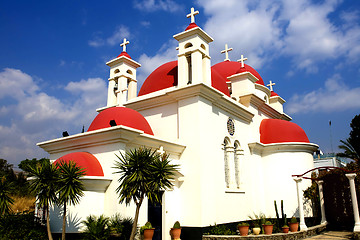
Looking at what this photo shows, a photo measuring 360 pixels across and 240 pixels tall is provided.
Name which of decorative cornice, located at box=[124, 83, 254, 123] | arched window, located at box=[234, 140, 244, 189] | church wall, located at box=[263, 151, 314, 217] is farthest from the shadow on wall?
church wall, located at box=[263, 151, 314, 217]

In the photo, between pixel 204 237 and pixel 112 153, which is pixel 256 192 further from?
pixel 112 153

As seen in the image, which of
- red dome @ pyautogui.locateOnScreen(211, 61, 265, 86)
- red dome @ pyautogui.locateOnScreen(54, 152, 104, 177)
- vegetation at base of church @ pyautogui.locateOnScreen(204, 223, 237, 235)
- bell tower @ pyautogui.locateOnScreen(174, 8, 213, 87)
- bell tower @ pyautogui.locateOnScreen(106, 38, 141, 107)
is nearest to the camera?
red dome @ pyautogui.locateOnScreen(54, 152, 104, 177)

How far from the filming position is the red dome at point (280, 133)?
17.6 metres

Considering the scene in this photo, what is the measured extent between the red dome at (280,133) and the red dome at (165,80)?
14.2 feet

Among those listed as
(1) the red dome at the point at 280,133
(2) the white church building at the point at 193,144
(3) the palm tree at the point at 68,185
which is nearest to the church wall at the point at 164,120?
(2) the white church building at the point at 193,144

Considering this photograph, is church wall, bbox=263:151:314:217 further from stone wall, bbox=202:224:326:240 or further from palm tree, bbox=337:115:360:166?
palm tree, bbox=337:115:360:166

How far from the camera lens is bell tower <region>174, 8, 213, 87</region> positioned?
13.3 m

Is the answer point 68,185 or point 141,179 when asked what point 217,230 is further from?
point 68,185

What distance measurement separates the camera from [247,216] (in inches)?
594

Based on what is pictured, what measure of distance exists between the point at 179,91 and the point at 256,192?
7.69 meters

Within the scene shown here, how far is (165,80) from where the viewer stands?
1505 centimetres

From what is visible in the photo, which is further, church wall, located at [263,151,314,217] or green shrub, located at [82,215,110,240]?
church wall, located at [263,151,314,217]

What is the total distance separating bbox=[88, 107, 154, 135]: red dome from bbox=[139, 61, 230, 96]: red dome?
3.02m

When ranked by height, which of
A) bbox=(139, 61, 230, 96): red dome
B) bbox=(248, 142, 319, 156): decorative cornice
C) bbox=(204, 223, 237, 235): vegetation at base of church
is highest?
bbox=(139, 61, 230, 96): red dome
